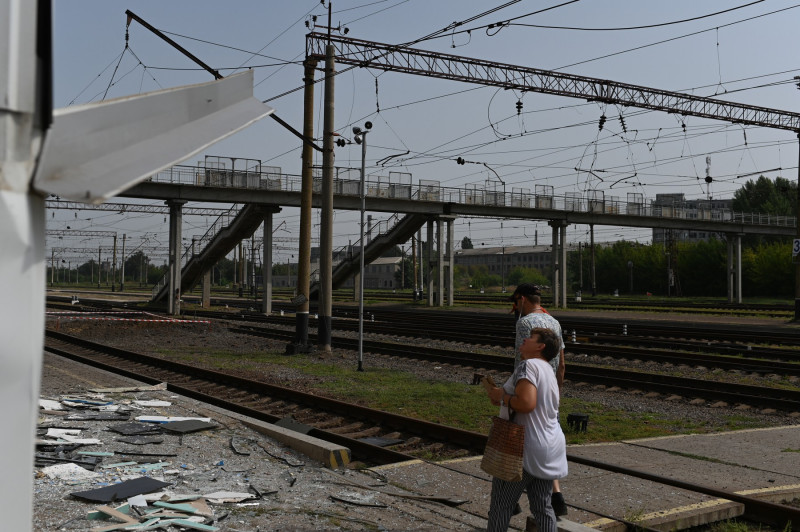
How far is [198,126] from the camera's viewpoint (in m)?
2.49

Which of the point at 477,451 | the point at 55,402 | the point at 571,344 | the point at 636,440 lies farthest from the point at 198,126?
the point at 571,344

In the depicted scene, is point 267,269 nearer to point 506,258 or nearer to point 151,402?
point 151,402

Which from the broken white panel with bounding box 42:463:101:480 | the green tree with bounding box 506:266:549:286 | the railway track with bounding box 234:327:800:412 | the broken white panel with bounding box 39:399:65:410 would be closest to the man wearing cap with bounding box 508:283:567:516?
the broken white panel with bounding box 42:463:101:480

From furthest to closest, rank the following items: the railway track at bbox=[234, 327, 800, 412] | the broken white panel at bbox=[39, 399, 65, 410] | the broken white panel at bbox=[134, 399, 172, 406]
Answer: the railway track at bbox=[234, 327, 800, 412]
the broken white panel at bbox=[134, 399, 172, 406]
the broken white panel at bbox=[39, 399, 65, 410]

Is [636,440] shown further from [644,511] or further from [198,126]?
[198,126]

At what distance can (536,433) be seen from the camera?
5250mm

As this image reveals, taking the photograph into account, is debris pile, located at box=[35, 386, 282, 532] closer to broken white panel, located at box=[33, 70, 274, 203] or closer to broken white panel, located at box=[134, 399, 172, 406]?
broken white panel, located at box=[134, 399, 172, 406]

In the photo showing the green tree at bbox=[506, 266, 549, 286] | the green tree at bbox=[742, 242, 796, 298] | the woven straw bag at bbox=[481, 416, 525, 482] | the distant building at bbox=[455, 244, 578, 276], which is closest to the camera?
the woven straw bag at bbox=[481, 416, 525, 482]

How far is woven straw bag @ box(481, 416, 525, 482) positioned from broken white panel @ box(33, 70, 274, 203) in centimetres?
326

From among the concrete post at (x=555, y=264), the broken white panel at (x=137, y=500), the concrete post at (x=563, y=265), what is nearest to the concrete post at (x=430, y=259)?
the concrete post at (x=555, y=264)

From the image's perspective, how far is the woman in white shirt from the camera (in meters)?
5.19

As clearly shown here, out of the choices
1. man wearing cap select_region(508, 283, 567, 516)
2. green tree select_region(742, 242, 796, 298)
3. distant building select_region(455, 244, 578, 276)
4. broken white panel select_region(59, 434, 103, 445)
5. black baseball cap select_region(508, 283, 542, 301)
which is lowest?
broken white panel select_region(59, 434, 103, 445)

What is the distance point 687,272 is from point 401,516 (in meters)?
78.1

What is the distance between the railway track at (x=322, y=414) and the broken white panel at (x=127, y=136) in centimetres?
702
